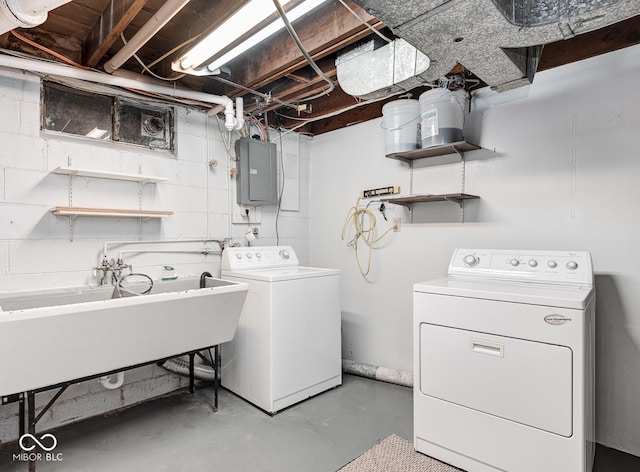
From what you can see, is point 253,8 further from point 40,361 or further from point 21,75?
point 40,361

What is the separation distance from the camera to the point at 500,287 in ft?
6.48

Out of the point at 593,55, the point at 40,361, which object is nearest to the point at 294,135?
the point at 593,55

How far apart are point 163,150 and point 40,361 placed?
67.1 inches

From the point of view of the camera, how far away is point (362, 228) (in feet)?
11.2

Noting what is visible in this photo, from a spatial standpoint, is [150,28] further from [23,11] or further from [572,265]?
[572,265]

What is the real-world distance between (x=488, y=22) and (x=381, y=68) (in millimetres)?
703

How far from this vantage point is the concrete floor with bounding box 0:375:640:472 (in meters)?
2.00

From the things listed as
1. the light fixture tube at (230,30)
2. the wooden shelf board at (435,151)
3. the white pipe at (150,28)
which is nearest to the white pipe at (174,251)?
the white pipe at (150,28)

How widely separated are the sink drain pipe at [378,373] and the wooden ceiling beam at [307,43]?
8.12 feet

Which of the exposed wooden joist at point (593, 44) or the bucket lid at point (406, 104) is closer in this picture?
the exposed wooden joist at point (593, 44)

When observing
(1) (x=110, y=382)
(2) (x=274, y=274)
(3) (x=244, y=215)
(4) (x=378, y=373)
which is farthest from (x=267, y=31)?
(4) (x=378, y=373)

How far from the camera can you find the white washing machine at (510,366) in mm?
1651

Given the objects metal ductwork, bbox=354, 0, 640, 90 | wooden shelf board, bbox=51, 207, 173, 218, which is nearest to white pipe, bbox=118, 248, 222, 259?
wooden shelf board, bbox=51, 207, 173, 218

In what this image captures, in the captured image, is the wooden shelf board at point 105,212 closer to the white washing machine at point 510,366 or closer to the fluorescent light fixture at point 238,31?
the fluorescent light fixture at point 238,31
